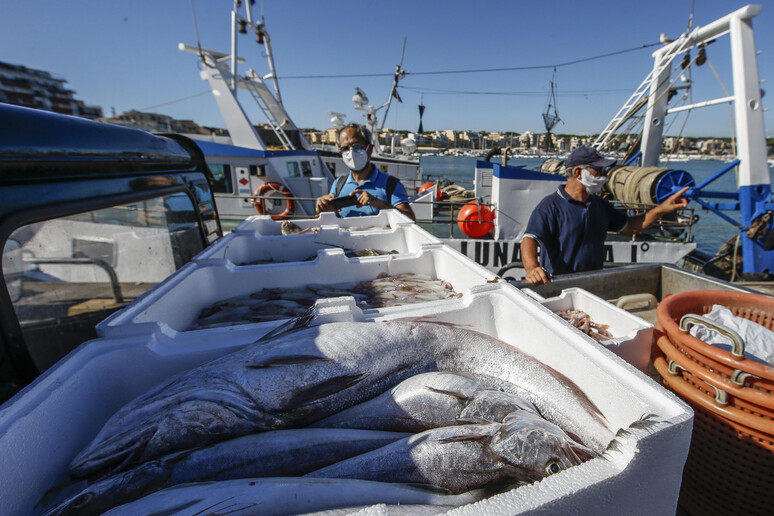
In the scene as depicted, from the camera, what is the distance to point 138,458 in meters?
1.11

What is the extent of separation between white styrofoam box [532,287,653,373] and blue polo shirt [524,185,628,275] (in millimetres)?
911

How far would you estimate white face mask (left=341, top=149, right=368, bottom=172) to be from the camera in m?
4.35

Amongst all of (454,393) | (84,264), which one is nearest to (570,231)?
(454,393)

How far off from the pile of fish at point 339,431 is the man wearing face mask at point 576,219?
2160 mm

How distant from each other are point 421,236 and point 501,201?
5190 mm

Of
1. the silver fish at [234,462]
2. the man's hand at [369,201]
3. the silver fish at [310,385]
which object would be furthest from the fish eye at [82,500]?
the man's hand at [369,201]

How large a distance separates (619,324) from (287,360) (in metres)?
2.14

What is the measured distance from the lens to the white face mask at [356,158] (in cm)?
435

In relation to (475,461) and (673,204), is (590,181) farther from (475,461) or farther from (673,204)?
(475,461)

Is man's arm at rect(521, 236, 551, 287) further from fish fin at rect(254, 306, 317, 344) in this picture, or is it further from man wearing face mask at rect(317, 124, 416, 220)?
fish fin at rect(254, 306, 317, 344)

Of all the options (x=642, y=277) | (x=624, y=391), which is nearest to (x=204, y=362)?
(x=624, y=391)

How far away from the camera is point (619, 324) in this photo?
7.23ft

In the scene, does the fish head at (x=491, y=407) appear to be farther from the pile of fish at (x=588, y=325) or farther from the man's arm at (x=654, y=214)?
the man's arm at (x=654, y=214)

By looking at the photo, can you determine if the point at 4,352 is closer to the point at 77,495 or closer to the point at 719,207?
the point at 77,495
